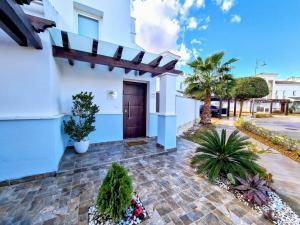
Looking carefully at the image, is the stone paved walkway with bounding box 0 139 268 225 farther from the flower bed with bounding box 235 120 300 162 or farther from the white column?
the flower bed with bounding box 235 120 300 162

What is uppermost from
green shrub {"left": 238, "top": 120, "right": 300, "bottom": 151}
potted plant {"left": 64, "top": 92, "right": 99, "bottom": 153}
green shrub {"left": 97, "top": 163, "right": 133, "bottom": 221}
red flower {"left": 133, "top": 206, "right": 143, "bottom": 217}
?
potted plant {"left": 64, "top": 92, "right": 99, "bottom": 153}

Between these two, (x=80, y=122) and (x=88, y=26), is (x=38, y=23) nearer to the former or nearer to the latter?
(x=80, y=122)

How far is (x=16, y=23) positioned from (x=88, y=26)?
3.54m

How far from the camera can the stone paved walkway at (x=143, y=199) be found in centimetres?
179

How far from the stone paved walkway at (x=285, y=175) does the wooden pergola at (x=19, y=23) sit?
4687 millimetres

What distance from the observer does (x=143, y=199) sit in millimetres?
2166

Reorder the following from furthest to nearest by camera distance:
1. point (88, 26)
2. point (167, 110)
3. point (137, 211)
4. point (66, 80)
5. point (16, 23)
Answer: point (88, 26)
point (167, 110)
point (66, 80)
point (137, 211)
point (16, 23)

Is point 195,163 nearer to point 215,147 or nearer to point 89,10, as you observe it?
point 215,147

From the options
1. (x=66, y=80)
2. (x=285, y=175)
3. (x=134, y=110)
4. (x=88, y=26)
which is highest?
(x=88, y=26)

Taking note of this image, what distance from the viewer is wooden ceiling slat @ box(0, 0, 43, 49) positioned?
143cm

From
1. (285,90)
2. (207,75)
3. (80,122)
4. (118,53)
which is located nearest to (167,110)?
(118,53)

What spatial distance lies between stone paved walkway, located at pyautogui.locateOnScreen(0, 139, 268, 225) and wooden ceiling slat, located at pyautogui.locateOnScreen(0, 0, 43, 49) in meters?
2.56

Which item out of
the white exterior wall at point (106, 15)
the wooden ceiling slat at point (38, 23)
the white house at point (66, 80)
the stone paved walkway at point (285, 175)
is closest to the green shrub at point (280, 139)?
the stone paved walkway at point (285, 175)

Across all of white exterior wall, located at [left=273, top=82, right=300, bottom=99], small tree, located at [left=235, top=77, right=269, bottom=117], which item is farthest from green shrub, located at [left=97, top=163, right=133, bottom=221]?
white exterior wall, located at [left=273, top=82, right=300, bottom=99]
